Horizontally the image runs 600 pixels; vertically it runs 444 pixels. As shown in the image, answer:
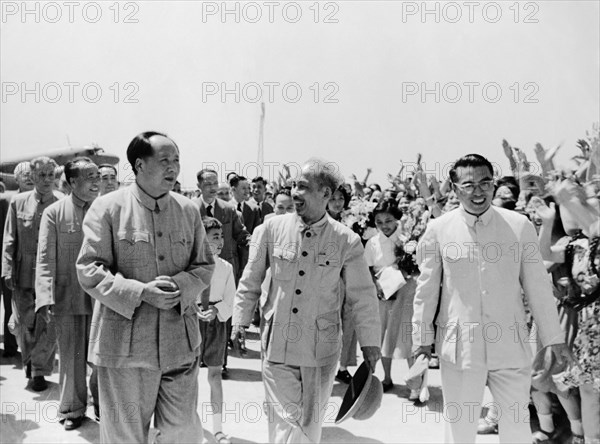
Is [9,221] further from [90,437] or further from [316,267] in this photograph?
[316,267]

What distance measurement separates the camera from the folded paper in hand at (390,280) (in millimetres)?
6211

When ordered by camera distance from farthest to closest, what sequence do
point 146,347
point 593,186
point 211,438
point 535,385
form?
1. point 211,438
2. point 535,385
3. point 593,186
4. point 146,347

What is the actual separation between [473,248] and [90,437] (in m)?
3.26

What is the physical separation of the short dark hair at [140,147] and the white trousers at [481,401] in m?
2.18

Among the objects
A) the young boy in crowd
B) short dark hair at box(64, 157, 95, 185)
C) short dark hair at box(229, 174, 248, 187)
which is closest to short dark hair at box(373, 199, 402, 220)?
the young boy in crowd

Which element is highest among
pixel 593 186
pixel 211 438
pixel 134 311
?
pixel 593 186

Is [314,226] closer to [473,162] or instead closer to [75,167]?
[473,162]

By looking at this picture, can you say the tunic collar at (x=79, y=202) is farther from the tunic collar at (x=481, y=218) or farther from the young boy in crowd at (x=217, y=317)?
the tunic collar at (x=481, y=218)

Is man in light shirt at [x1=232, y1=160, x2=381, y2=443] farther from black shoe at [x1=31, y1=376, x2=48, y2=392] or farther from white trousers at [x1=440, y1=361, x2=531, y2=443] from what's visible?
black shoe at [x1=31, y1=376, x2=48, y2=392]

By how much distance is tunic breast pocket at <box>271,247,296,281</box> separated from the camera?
3836mm

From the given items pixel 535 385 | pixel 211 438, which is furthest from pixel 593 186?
pixel 211 438

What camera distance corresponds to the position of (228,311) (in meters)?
4.98

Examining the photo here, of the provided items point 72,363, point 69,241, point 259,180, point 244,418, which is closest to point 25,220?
point 69,241

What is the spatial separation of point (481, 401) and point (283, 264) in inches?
56.7
